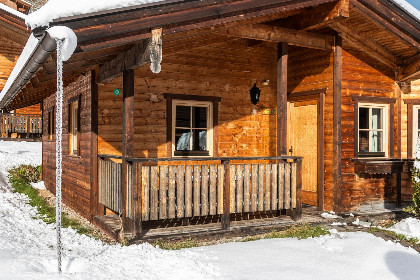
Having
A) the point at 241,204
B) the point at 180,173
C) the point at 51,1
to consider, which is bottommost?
the point at 241,204

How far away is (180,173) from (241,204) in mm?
1217

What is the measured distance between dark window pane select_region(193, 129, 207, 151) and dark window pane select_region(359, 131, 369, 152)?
3.34 m

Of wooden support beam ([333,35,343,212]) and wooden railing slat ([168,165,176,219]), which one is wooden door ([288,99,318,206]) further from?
wooden railing slat ([168,165,176,219])

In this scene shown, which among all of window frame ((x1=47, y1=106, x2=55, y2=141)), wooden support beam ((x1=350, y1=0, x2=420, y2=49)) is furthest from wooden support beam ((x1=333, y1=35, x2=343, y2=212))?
window frame ((x1=47, y1=106, x2=55, y2=141))

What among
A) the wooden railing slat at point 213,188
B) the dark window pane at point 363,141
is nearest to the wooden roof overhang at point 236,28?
the dark window pane at point 363,141

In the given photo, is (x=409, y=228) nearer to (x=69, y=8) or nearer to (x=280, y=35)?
(x=280, y=35)

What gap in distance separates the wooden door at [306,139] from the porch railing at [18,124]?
16.1 m

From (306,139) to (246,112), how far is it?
1433mm

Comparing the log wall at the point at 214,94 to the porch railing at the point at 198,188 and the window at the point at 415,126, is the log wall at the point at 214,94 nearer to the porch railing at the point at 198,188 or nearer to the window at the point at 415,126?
the porch railing at the point at 198,188

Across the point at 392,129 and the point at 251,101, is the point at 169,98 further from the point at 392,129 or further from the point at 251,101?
the point at 392,129

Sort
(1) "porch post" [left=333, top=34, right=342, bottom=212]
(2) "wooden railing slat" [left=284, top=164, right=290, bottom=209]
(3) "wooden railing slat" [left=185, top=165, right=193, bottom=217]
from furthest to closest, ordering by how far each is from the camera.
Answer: (1) "porch post" [left=333, top=34, right=342, bottom=212] → (2) "wooden railing slat" [left=284, top=164, right=290, bottom=209] → (3) "wooden railing slat" [left=185, top=165, right=193, bottom=217]

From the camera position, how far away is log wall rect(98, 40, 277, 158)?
8.02m

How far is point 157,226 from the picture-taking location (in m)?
6.86

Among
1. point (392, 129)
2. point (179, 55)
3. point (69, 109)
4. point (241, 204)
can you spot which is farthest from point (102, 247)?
point (392, 129)
